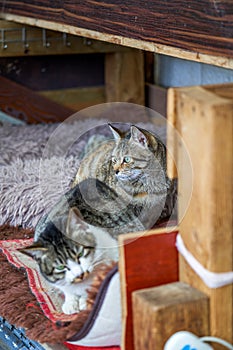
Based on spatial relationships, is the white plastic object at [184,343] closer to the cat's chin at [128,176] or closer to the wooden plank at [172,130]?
the wooden plank at [172,130]

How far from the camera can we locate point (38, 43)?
323 cm

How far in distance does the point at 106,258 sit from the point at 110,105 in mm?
2051

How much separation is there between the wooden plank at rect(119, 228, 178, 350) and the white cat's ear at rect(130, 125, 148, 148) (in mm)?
802

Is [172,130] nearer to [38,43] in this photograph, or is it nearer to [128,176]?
[128,176]

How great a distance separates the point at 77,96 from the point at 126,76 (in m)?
0.26

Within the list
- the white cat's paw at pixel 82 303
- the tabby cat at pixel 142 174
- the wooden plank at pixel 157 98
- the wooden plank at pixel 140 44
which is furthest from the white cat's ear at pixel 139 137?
the wooden plank at pixel 157 98

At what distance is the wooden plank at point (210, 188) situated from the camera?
109 cm

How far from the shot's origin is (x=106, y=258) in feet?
4.80

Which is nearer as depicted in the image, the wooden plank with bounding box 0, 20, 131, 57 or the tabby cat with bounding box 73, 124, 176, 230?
the tabby cat with bounding box 73, 124, 176, 230

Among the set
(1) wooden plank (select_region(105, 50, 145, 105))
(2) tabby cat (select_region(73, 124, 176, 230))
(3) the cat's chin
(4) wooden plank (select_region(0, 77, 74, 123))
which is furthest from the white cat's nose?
(1) wooden plank (select_region(105, 50, 145, 105))

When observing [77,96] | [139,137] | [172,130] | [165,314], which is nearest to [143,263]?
[165,314]

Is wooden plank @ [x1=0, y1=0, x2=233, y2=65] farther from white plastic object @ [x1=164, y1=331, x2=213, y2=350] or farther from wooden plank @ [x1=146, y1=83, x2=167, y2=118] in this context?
wooden plank @ [x1=146, y1=83, x2=167, y2=118]

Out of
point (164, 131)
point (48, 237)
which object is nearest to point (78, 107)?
point (164, 131)

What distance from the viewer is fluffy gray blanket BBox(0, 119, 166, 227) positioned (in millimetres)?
2303
